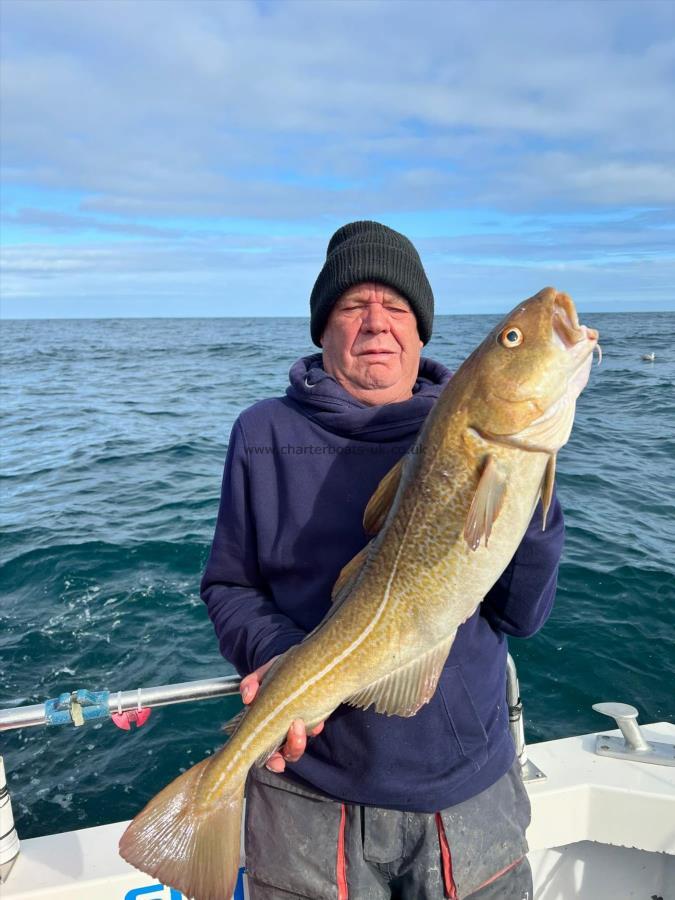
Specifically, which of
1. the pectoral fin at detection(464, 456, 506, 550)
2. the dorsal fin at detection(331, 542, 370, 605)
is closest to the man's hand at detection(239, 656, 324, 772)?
the dorsal fin at detection(331, 542, 370, 605)

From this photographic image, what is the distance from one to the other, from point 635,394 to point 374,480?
24.8 meters

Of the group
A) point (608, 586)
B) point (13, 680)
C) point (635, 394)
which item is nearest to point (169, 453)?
point (13, 680)

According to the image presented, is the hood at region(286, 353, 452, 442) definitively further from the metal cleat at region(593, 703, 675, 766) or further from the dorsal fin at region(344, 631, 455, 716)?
the metal cleat at region(593, 703, 675, 766)

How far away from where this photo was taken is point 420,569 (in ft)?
7.99

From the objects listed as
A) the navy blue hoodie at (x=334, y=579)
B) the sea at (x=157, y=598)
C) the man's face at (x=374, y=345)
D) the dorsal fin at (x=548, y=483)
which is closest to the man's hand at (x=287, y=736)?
the navy blue hoodie at (x=334, y=579)

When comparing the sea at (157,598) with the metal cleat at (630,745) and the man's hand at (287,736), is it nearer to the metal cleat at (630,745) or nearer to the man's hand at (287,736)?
the metal cleat at (630,745)

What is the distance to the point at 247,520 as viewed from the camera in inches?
126

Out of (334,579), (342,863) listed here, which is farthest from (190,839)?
(334,579)

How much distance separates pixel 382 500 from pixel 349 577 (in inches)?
13.6

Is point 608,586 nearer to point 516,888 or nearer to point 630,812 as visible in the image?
point 630,812

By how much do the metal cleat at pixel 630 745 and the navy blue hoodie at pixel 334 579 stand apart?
4.57ft

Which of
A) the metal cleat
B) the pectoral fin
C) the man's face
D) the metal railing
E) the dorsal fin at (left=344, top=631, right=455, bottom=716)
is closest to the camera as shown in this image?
the pectoral fin

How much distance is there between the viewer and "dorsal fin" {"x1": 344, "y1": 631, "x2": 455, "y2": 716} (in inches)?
99.7

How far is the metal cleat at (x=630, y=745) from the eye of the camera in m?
3.97
